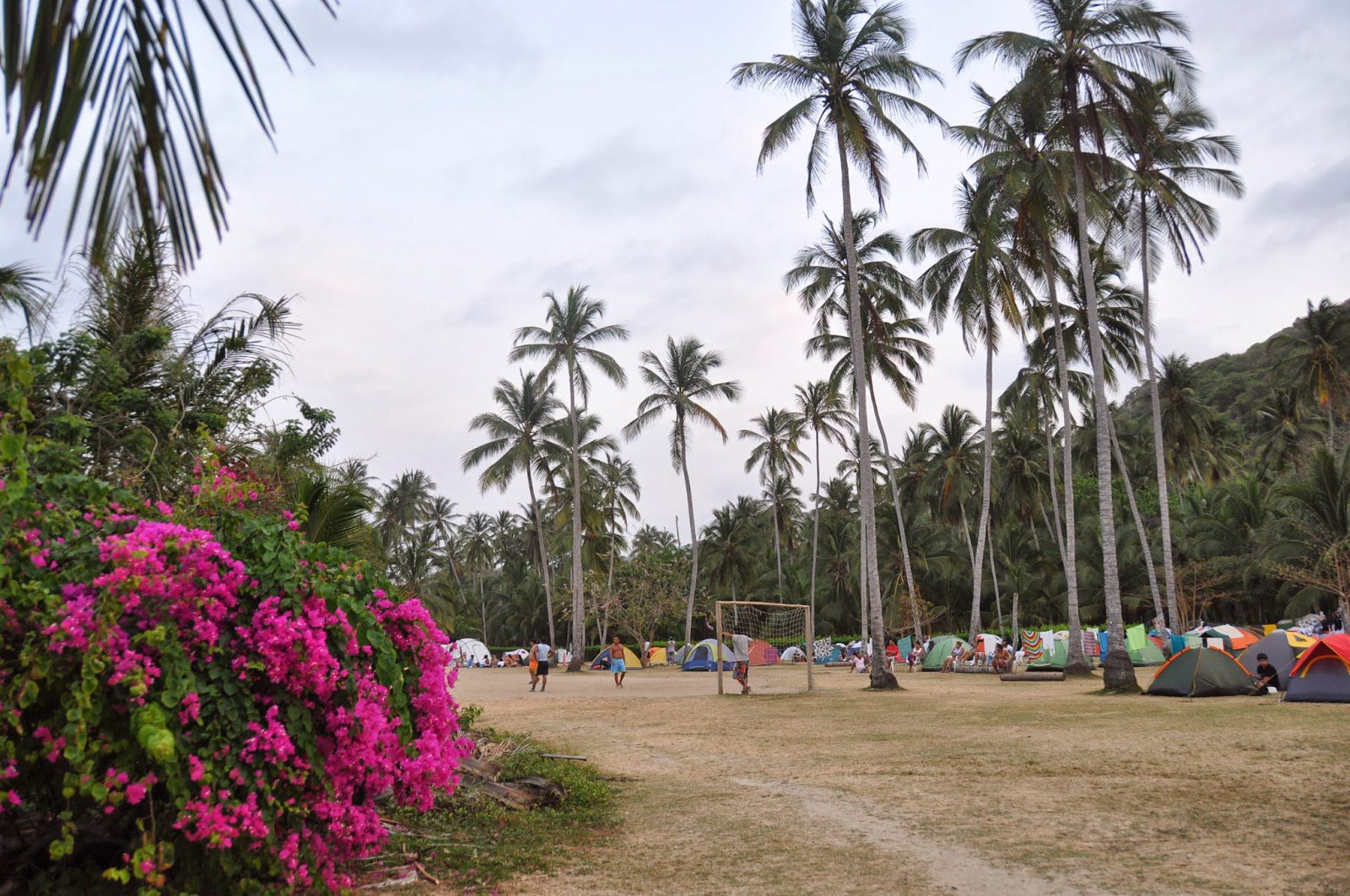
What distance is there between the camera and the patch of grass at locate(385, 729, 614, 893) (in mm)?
5440

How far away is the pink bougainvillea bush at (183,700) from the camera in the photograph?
3412mm

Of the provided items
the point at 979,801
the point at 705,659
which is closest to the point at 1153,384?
the point at 705,659

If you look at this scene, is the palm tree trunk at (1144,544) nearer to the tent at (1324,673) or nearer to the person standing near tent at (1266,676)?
the person standing near tent at (1266,676)

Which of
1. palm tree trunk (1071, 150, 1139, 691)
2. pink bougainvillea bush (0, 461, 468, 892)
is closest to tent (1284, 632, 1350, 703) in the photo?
palm tree trunk (1071, 150, 1139, 691)

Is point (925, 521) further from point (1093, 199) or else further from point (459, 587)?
point (1093, 199)

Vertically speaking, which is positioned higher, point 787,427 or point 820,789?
point 787,427

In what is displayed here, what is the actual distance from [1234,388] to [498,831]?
A: 261 ft

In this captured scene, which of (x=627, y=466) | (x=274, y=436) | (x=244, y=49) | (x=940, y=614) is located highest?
(x=627, y=466)

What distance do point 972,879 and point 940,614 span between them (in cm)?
4814

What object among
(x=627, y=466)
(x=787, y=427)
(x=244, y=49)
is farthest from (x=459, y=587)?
(x=244, y=49)

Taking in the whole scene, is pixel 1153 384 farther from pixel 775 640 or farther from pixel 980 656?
pixel 775 640

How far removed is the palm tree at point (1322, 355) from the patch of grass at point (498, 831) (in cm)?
4222

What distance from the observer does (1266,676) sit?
53.0ft

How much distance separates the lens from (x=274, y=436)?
11.5 metres
